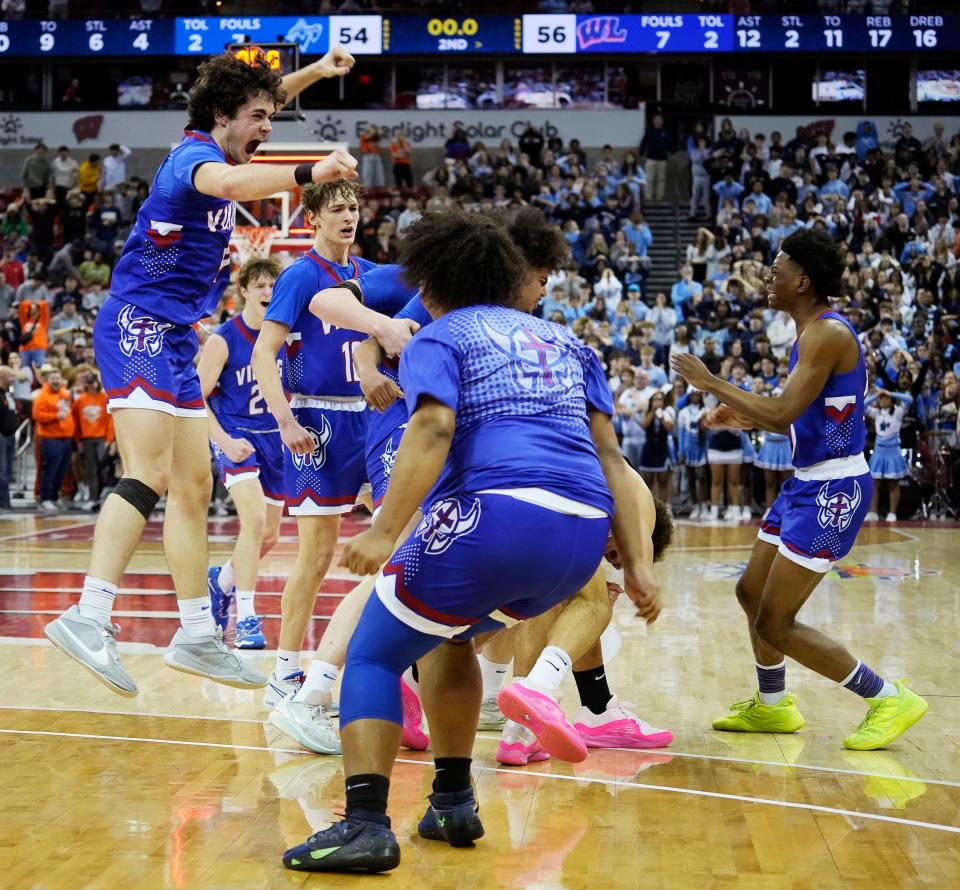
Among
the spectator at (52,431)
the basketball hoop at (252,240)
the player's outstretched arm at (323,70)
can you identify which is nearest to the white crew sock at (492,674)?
the player's outstretched arm at (323,70)

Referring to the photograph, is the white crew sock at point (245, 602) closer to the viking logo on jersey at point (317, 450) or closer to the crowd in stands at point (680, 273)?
the viking logo on jersey at point (317, 450)

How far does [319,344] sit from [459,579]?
105 inches

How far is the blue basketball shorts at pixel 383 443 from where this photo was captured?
16.9ft

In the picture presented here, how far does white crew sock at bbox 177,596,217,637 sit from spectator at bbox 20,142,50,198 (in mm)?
21651

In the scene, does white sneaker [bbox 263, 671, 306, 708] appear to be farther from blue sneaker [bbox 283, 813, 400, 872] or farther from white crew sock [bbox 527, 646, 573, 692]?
blue sneaker [bbox 283, 813, 400, 872]

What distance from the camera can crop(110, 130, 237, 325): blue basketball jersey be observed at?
506 centimetres

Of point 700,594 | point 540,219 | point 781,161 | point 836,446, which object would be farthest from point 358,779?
point 781,161

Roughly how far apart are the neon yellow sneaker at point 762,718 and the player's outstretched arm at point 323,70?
3199 mm

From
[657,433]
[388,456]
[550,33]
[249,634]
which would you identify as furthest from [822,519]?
[550,33]

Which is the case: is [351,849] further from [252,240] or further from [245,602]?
[252,240]

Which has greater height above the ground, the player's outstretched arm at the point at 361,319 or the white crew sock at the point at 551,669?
the player's outstretched arm at the point at 361,319

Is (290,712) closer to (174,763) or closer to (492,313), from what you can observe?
(174,763)

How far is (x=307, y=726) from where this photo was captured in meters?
5.06

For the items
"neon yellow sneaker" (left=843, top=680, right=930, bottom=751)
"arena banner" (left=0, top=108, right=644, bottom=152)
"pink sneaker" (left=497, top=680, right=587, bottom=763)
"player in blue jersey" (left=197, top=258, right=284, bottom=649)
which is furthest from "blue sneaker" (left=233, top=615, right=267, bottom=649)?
"arena banner" (left=0, top=108, right=644, bottom=152)
